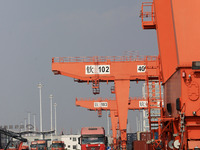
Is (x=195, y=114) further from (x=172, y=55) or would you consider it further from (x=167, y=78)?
(x=167, y=78)

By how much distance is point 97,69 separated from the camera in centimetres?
3981

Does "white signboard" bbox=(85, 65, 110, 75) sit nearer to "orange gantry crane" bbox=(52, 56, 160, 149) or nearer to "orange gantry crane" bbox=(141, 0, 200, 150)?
"orange gantry crane" bbox=(52, 56, 160, 149)

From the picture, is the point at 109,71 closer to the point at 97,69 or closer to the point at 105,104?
the point at 97,69

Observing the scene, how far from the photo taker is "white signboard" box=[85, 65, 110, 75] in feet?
129

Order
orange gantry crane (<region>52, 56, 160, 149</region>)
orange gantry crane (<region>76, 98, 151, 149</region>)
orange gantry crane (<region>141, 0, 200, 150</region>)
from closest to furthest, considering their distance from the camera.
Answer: orange gantry crane (<region>141, 0, 200, 150</region>)
orange gantry crane (<region>52, 56, 160, 149</region>)
orange gantry crane (<region>76, 98, 151, 149</region>)

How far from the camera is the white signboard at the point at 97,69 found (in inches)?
1554

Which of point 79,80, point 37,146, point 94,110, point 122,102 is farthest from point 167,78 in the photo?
point 94,110

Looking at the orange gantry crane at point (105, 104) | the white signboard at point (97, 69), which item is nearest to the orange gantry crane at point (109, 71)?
the white signboard at point (97, 69)

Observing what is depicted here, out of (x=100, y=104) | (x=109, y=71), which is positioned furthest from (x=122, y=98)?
(x=100, y=104)

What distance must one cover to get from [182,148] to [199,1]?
14.4 ft

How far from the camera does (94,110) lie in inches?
2571

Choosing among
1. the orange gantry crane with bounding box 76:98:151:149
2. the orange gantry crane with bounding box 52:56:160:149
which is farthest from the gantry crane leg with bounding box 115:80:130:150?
the orange gantry crane with bounding box 76:98:151:149

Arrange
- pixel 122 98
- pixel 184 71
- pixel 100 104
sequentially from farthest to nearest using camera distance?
1. pixel 100 104
2. pixel 122 98
3. pixel 184 71

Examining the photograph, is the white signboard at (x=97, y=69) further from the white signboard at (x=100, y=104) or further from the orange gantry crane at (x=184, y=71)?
the orange gantry crane at (x=184, y=71)
